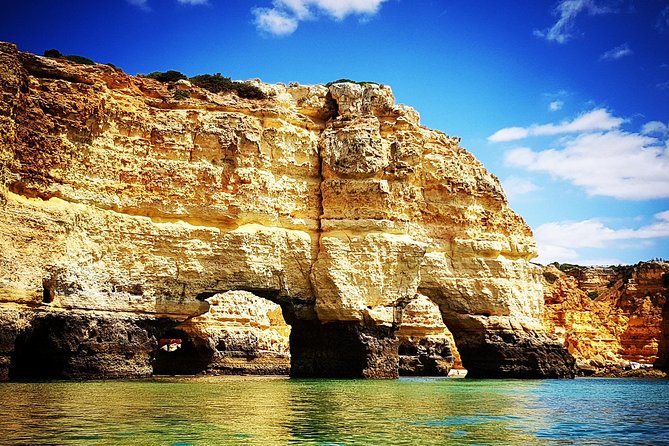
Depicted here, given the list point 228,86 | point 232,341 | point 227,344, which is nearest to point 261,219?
point 228,86

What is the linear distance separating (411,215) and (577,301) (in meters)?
25.2

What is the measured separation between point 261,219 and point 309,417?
1520 centimetres

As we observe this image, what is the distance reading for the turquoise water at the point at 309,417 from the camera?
31.7ft

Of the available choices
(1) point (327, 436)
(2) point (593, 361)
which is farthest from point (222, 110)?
(2) point (593, 361)

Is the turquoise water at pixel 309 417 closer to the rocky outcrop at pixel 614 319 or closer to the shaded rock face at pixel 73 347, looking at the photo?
the shaded rock face at pixel 73 347

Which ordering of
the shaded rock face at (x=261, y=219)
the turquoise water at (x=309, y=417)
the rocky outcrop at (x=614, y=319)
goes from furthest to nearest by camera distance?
the rocky outcrop at (x=614, y=319)
the shaded rock face at (x=261, y=219)
the turquoise water at (x=309, y=417)

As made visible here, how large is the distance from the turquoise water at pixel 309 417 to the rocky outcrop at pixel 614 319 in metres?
30.4

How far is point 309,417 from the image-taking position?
40.4ft

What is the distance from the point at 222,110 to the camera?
28.0 meters

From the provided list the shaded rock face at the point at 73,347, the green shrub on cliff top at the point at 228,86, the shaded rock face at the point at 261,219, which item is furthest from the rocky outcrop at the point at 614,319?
the shaded rock face at the point at 73,347

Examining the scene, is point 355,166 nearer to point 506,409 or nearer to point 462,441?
point 506,409

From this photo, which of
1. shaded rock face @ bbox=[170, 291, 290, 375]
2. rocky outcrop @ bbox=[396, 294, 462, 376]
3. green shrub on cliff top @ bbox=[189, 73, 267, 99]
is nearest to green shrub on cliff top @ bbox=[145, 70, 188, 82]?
green shrub on cliff top @ bbox=[189, 73, 267, 99]

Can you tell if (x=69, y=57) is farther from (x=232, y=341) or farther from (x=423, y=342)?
(x=423, y=342)

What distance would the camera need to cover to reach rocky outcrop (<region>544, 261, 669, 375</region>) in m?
48.1
